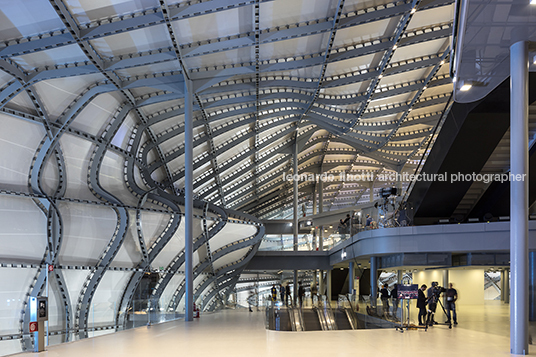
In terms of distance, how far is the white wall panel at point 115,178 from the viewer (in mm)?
26438

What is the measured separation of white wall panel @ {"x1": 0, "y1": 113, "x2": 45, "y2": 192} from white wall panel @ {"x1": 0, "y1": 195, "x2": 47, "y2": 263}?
2.52 ft

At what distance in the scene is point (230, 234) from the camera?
31922 millimetres

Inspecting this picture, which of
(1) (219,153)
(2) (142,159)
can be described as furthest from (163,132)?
(1) (219,153)

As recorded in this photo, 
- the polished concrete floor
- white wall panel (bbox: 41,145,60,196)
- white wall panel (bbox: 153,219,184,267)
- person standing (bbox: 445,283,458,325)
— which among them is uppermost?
white wall panel (bbox: 41,145,60,196)

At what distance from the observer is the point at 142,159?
2911cm

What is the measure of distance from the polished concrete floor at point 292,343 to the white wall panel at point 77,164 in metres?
11.2

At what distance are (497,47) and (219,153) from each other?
2488 cm

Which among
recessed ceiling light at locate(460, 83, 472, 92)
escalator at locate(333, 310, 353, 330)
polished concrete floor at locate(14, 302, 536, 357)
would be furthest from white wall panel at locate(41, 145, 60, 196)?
recessed ceiling light at locate(460, 83, 472, 92)

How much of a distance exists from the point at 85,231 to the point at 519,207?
2034 centimetres

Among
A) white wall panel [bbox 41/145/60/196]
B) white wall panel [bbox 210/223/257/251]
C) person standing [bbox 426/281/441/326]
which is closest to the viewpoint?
person standing [bbox 426/281/441/326]

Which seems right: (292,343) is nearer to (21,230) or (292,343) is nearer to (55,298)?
(21,230)

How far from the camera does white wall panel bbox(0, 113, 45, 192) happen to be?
20406 mm

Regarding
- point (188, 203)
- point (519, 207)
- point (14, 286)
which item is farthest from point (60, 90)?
point (519, 207)

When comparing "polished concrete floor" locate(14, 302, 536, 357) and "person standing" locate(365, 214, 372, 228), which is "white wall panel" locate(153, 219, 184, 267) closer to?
"person standing" locate(365, 214, 372, 228)
